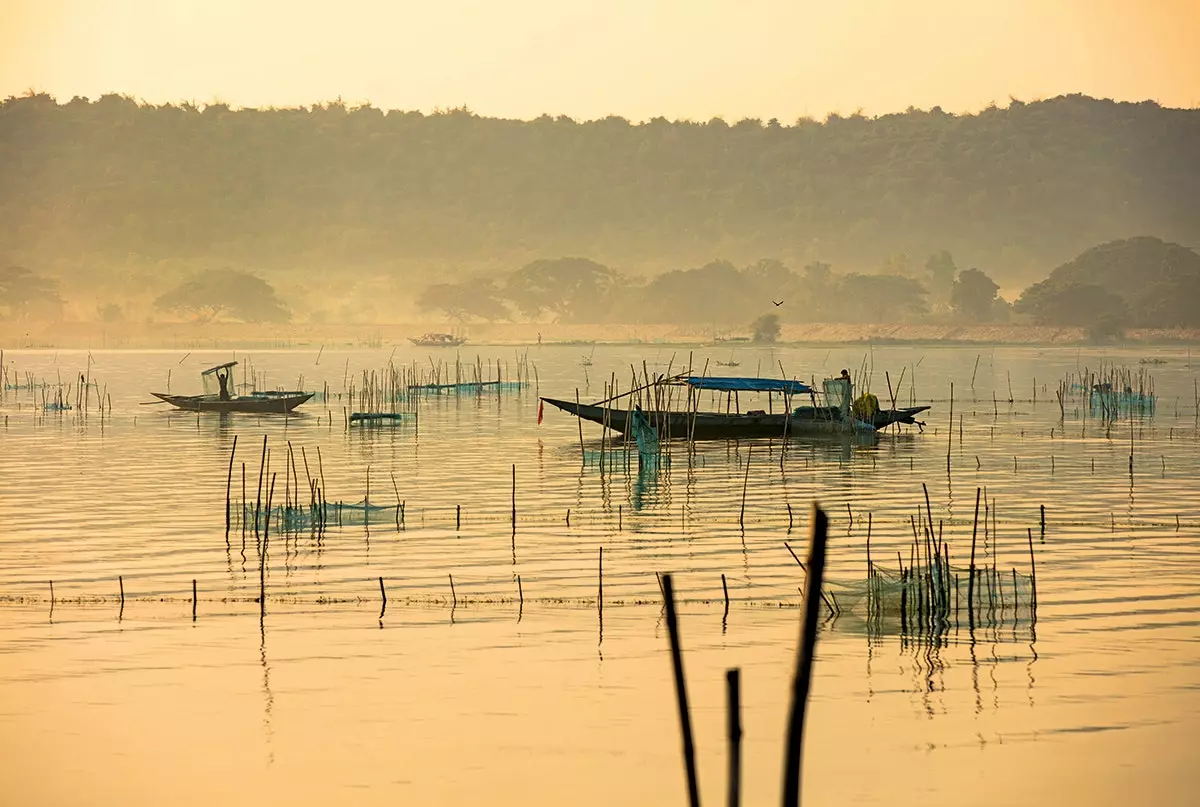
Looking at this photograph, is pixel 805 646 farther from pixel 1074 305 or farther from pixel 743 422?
pixel 1074 305

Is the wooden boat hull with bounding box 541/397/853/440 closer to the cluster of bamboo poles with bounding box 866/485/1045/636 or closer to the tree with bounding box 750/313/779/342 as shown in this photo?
the cluster of bamboo poles with bounding box 866/485/1045/636

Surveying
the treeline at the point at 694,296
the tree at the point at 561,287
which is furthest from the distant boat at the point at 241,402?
the tree at the point at 561,287

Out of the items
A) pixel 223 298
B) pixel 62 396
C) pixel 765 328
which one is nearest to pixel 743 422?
pixel 62 396

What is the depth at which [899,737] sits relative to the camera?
1204 centimetres

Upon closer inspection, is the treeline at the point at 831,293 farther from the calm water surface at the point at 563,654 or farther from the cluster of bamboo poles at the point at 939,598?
the cluster of bamboo poles at the point at 939,598

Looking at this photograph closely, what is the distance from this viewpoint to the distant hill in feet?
534

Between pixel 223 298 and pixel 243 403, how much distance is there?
147142 mm

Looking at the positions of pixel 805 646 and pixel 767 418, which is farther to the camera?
pixel 767 418

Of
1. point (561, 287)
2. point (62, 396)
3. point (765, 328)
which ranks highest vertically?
point (561, 287)

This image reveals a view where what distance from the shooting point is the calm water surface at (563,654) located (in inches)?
449

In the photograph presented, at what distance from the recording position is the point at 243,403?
50.0 meters

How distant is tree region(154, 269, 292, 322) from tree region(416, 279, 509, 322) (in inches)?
745

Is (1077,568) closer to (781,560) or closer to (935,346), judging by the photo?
(781,560)

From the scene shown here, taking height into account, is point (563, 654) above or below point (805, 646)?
below
